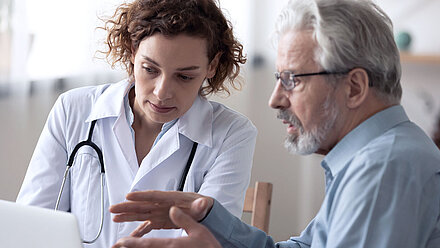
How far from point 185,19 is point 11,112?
1.01 metres

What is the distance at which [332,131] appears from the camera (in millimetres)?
1238

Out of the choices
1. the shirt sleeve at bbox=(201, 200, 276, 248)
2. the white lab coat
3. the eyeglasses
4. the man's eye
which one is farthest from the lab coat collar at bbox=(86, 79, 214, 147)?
the eyeglasses

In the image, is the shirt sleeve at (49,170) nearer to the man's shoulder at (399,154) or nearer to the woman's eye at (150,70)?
the woman's eye at (150,70)

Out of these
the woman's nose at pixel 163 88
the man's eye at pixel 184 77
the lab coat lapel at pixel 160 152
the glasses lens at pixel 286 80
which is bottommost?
the lab coat lapel at pixel 160 152

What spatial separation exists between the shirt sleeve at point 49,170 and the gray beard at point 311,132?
2.29 ft

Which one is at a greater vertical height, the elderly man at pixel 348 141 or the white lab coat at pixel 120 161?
the elderly man at pixel 348 141

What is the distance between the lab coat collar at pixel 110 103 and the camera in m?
1.72

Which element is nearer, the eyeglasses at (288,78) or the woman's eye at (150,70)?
the eyeglasses at (288,78)

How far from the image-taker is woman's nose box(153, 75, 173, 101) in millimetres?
1602

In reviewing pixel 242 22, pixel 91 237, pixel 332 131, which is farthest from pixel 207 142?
pixel 242 22

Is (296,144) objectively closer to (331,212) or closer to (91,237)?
(331,212)

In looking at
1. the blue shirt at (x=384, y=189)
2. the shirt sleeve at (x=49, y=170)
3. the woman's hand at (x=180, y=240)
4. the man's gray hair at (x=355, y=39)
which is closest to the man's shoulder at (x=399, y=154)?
the blue shirt at (x=384, y=189)

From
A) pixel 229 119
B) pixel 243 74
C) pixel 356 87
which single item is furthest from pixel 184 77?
pixel 243 74

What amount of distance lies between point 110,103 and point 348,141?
78 centimetres
